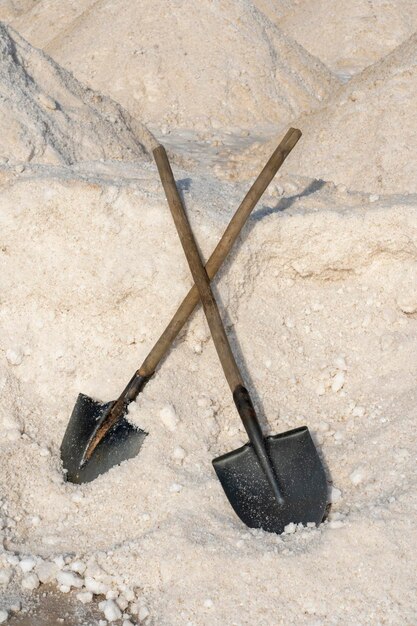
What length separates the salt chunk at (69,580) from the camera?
3229 millimetres

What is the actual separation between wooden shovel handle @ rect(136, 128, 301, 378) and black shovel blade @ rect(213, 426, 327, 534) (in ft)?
2.25

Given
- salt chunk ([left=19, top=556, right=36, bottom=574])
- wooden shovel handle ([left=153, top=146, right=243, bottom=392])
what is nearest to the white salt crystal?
wooden shovel handle ([left=153, top=146, right=243, bottom=392])

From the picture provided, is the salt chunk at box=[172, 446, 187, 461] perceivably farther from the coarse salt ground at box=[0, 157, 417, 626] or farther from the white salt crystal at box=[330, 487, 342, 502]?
the white salt crystal at box=[330, 487, 342, 502]

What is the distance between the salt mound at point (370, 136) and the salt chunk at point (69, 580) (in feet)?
15.6

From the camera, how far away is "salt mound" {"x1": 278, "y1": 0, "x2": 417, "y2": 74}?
1534 cm

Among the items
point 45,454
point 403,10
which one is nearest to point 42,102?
point 45,454

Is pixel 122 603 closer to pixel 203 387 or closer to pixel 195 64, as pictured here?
pixel 203 387

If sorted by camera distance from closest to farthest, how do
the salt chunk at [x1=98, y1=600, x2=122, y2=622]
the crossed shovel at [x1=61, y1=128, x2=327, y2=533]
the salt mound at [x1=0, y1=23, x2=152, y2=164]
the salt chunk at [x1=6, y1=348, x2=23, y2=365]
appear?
the salt chunk at [x1=98, y1=600, x2=122, y2=622] → the crossed shovel at [x1=61, y1=128, x2=327, y2=533] → the salt chunk at [x1=6, y1=348, x2=23, y2=365] → the salt mound at [x1=0, y1=23, x2=152, y2=164]

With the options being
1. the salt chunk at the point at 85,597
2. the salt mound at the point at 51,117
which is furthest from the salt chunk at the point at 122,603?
the salt mound at the point at 51,117

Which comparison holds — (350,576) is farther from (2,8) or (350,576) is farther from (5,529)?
(2,8)

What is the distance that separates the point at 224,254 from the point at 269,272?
46 cm

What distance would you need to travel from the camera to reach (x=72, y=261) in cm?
435

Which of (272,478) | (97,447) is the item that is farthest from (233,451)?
(97,447)

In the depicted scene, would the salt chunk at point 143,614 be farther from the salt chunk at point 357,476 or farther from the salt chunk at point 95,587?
the salt chunk at point 357,476
